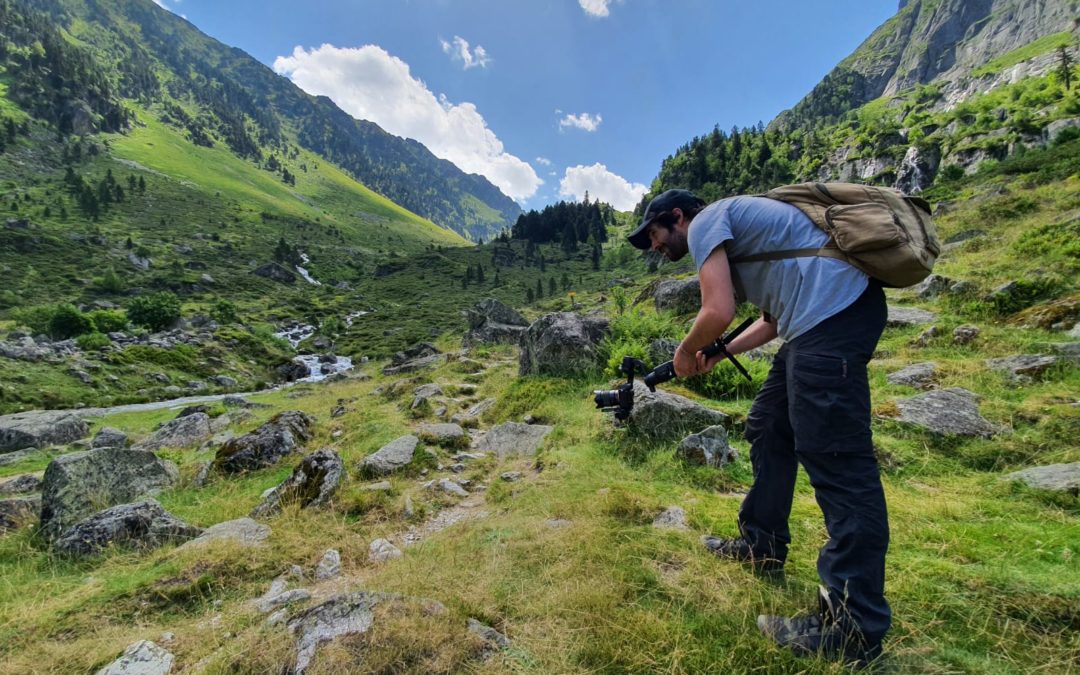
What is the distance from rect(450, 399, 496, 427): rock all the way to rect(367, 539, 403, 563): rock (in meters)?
5.56

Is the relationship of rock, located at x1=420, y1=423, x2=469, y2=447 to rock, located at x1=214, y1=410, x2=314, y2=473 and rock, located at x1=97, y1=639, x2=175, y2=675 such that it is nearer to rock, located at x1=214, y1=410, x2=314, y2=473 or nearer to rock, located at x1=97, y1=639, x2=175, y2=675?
rock, located at x1=214, y1=410, x2=314, y2=473

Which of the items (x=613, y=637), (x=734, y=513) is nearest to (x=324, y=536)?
(x=613, y=637)

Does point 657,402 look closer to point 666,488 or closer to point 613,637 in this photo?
point 666,488

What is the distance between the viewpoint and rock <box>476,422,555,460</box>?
8.41 meters

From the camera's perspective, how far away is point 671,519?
4.53 meters

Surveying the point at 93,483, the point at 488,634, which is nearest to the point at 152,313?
the point at 93,483

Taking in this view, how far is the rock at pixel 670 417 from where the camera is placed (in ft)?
22.6

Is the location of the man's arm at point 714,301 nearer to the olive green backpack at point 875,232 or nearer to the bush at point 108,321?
the olive green backpack at point 875,232

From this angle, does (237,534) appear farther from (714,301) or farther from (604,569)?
(714,301)

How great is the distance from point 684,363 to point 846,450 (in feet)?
3.79

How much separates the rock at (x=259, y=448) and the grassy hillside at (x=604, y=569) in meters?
0.88

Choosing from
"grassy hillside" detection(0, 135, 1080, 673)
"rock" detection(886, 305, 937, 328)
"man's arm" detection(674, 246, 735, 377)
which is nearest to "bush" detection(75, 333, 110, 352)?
"grassy hillside" detection(0, 135, 1080, 673)

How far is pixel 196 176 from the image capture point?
15275 centimetres

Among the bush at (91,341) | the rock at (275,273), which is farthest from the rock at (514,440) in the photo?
the rock at (275,273)
